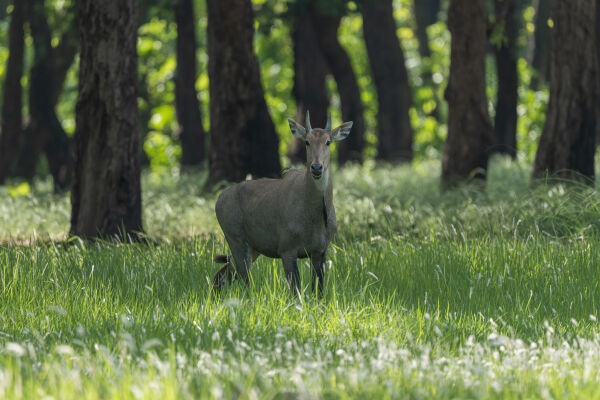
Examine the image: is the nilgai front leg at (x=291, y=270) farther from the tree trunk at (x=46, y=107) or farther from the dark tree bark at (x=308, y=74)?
the dark tree bark at (x=308, y=74)

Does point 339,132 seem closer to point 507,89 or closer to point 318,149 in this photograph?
point 318,149

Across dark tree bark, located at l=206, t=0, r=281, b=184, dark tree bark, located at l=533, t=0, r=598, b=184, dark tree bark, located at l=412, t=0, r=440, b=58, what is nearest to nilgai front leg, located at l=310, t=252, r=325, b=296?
dark tree bark, located at l=533, t=0, r=598, b=184

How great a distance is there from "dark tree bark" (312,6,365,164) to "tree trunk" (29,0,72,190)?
23.8 feet

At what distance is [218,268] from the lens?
353 inches

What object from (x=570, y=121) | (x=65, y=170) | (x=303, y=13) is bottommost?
(x=65, y=170)

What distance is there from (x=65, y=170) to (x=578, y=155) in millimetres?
12397

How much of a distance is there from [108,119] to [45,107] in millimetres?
10697

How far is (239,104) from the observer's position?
16.5m

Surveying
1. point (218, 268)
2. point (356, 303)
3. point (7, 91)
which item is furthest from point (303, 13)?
point (356, 303)

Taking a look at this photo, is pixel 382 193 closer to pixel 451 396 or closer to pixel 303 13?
pixel 303 13

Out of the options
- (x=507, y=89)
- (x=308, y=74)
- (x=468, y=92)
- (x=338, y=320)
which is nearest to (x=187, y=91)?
(x=308, y=74)

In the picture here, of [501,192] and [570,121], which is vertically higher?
[570,121]

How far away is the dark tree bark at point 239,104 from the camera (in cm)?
1642

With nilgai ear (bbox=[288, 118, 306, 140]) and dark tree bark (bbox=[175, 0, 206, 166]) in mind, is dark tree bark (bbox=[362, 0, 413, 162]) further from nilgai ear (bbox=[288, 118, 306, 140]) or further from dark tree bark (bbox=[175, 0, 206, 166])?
nilgai ear (bbox=[288, 118, 306, 140])
